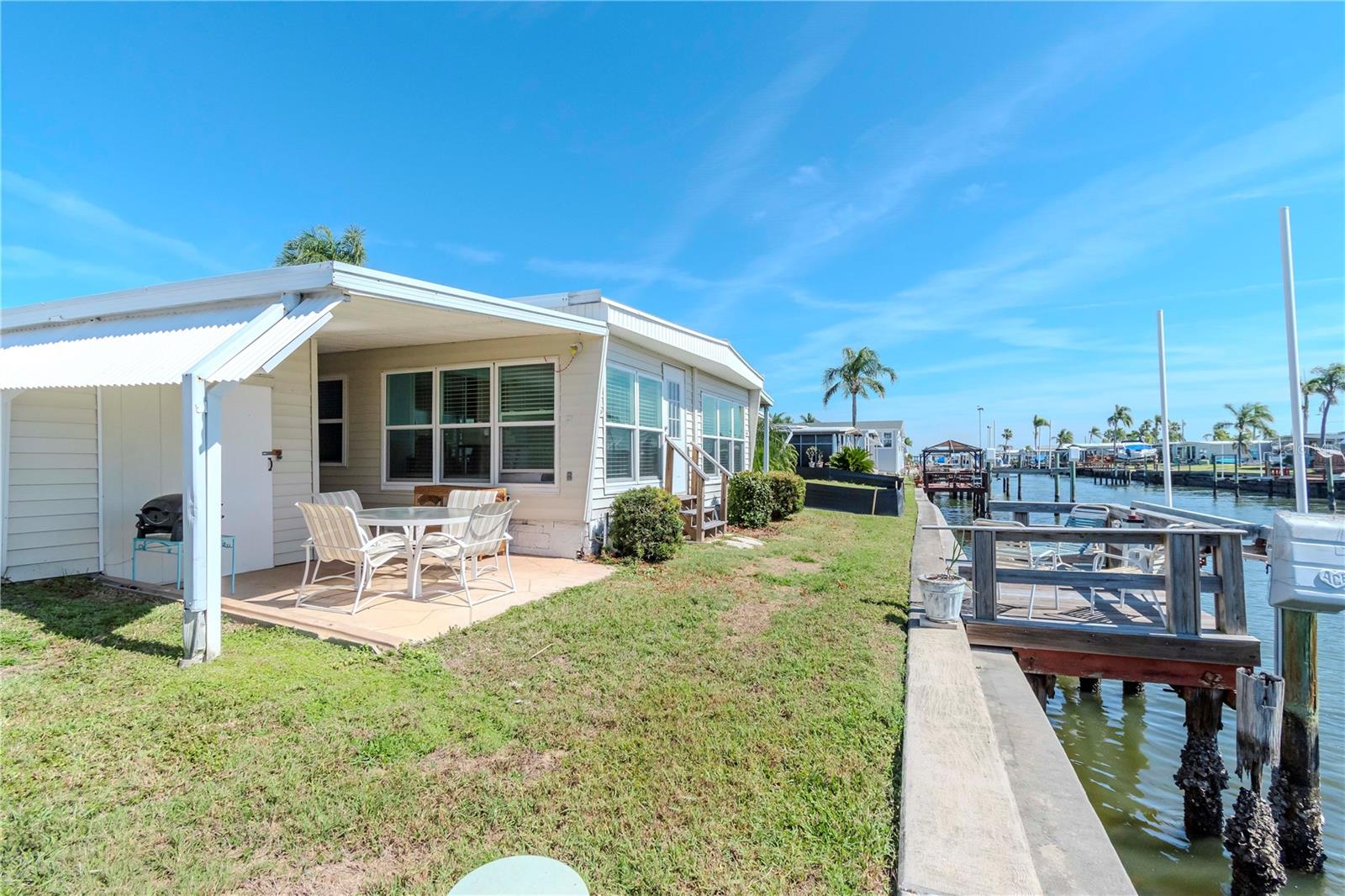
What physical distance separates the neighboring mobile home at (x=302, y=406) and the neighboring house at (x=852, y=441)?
20519 millimetres

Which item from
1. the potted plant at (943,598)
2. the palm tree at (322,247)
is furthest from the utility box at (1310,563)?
the palm tree at (322,247)

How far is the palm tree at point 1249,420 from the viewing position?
57.5 meters

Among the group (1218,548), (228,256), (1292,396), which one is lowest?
(1218,548)

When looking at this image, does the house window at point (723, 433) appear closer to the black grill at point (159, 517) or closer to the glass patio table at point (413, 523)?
the glass patio table at point (413, 523)

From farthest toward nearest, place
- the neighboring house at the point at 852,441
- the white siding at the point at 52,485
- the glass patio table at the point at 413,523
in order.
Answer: the neighboring house at the point at 852,441, the white siding at the point at 52,485, the glass patio table at the point at 413,523

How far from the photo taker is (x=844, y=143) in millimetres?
12000

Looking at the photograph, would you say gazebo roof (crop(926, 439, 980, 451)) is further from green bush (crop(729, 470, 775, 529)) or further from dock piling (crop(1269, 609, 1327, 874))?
dock piling (crop(1269, 609, 1327, 874))

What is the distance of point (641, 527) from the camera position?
739 cm

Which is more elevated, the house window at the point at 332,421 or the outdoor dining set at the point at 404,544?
the house window at the point at 332,421

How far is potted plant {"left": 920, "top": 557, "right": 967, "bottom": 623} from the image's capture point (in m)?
4.86

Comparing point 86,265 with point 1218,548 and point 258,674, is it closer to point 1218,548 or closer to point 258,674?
point 258,674

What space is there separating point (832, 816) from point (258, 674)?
3.39m

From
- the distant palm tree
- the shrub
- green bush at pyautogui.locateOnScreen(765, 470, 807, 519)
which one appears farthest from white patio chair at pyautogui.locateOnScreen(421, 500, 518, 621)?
the distant palm tree

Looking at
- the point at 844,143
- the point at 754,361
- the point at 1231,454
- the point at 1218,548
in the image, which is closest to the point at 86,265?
the point at 754,361
